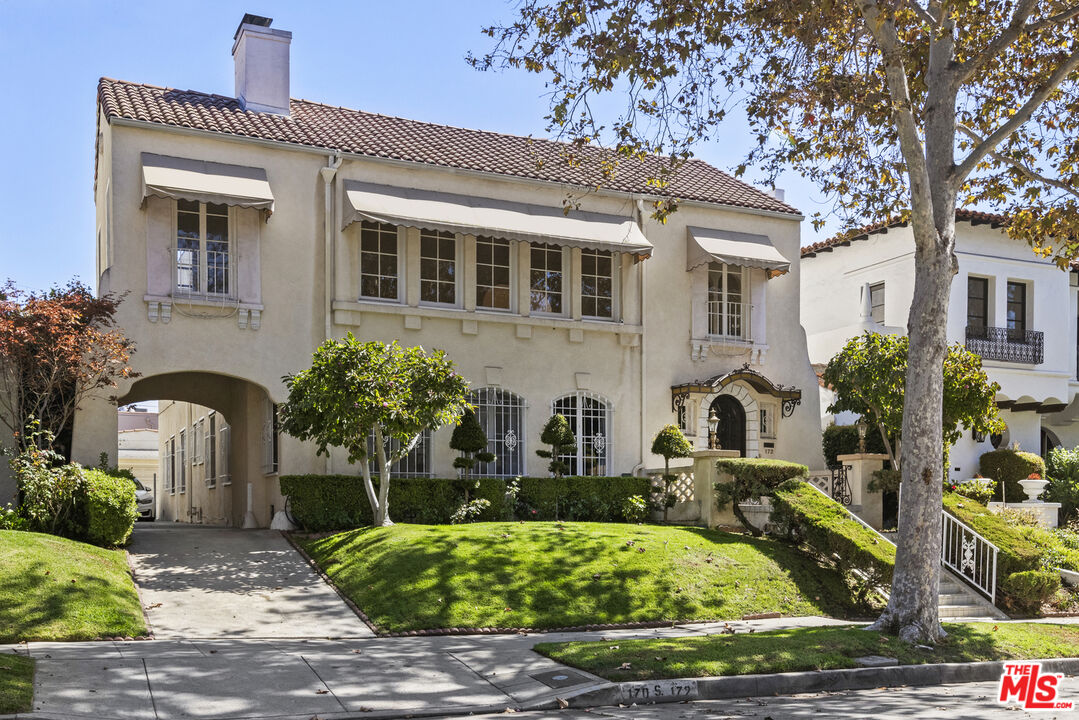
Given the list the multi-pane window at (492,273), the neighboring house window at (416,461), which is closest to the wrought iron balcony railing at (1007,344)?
the multi-pane window at (492,273)

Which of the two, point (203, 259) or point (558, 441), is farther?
point (558, 441)

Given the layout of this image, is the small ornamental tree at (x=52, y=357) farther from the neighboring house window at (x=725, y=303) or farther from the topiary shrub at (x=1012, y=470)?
the topiary shrub at (x=1012, y=470)

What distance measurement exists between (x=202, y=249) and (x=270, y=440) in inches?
157

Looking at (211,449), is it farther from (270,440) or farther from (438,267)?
(438,267)

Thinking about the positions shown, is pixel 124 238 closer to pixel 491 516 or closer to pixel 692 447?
pixel 491 516

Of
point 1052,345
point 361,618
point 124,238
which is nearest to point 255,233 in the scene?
point 124,238

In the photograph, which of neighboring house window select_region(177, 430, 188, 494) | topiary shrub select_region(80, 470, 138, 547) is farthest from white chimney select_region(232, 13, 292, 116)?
neighboring house window select_region(177, 430, 188, 494)

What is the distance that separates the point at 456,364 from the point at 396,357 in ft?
11.8

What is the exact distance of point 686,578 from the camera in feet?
49.9

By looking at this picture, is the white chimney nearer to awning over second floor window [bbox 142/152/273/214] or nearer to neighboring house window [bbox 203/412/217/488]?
awning over second floor window [bbox 142/152/273/214]

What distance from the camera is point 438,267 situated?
2088cm

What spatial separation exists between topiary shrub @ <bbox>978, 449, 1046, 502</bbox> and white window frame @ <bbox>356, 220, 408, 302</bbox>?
15.1 meters

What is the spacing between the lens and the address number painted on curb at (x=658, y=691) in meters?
9.41

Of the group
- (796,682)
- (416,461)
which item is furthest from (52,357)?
(796,682)
